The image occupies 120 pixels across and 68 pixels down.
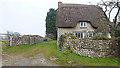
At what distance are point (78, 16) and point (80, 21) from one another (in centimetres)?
98

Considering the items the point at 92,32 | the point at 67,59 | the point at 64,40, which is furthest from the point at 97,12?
the point at 67,59

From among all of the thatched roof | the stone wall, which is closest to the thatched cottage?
the thatched roof

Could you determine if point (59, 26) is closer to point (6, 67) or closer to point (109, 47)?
point (109, 47)

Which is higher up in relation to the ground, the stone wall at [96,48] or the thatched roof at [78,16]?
the thatched roof at [78,16]

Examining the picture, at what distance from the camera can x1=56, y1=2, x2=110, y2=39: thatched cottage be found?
2719 centimetres

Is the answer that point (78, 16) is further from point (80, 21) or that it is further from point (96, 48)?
point (96, 48)

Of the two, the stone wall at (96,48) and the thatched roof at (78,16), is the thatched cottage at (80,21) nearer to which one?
the thatched roof at (78,16)

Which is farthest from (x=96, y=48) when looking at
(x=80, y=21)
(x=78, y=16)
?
(x=78, y=16)

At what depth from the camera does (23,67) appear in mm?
13469

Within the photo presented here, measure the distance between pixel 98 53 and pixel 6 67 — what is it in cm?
984

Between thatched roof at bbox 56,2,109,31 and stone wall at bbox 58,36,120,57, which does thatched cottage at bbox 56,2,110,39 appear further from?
stone wall at bbox 58,36,120,57

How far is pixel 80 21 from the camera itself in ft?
92.9

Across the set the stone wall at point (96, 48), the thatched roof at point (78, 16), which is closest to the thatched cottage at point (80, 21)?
the thatched roof at point (78, 16)

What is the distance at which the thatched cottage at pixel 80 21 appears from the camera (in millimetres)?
27188
